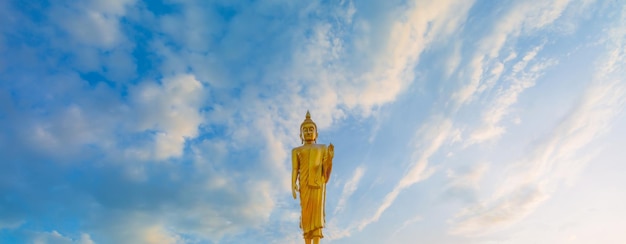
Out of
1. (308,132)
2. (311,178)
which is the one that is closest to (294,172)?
(311,178)

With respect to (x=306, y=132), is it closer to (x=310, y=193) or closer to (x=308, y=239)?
(x=310, y=193)

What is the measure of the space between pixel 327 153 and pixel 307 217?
5.14 feet

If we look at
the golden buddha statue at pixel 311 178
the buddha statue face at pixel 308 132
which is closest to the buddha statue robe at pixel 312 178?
the golden buddha statue at pixel 311 178

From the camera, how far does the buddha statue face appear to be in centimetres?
1496

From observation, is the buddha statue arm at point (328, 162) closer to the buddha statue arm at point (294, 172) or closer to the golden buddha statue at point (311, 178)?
the golden buddha statue at point (311, 178)

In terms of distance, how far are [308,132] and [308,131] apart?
0.08 feet

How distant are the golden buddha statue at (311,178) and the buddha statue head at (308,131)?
0.21m

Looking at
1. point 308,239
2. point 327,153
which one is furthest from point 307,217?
point 327,153

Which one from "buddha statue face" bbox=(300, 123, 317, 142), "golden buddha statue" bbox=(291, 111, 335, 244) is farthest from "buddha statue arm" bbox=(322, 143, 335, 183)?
"buddha statue face" bbox=(300, 123, 317, 142)

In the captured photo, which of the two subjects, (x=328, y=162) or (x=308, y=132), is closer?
(x=328, y=162)

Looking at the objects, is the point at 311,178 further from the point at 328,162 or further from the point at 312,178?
the point at 328,162

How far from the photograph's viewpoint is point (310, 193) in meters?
14.5

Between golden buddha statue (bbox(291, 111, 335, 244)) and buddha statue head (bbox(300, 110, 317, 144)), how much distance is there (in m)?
0.21

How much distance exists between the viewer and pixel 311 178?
47.4 feet
